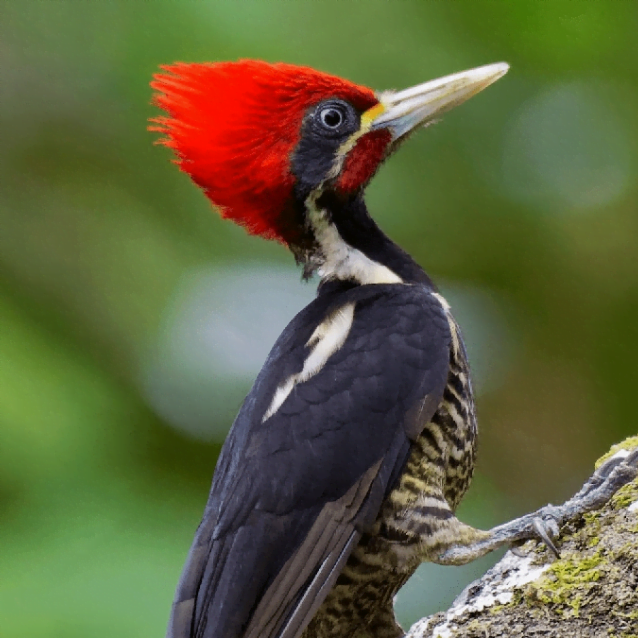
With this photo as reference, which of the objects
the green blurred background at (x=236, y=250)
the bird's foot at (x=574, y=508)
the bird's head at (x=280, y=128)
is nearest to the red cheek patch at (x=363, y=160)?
the bird's head at (x=280, y=128)

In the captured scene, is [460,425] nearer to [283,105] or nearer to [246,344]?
[283,105]

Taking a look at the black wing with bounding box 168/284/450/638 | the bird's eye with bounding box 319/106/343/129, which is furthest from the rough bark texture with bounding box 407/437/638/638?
the bird's eye with bounding box 319/106/343/129

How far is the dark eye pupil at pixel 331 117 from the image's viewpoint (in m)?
2.36

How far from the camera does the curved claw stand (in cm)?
176

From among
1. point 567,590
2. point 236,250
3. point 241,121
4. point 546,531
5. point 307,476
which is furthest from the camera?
point 236,250

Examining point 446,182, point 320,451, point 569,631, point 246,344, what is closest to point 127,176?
point 246,344

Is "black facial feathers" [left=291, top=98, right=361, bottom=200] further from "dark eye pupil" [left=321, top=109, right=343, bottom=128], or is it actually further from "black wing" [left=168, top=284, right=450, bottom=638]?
"black wing" [left=168, top=284, right=450, bottom=638]

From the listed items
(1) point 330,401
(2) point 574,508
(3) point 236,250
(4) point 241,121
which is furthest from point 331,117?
(3) point 236,250

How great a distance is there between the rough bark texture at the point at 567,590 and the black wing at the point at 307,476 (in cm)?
28

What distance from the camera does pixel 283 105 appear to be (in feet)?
7.56

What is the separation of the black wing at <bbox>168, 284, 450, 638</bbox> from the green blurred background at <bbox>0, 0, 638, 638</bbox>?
116 cm

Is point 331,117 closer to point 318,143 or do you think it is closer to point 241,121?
point 318,143

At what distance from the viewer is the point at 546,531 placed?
179 cm

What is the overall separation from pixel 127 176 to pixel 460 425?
212cm
